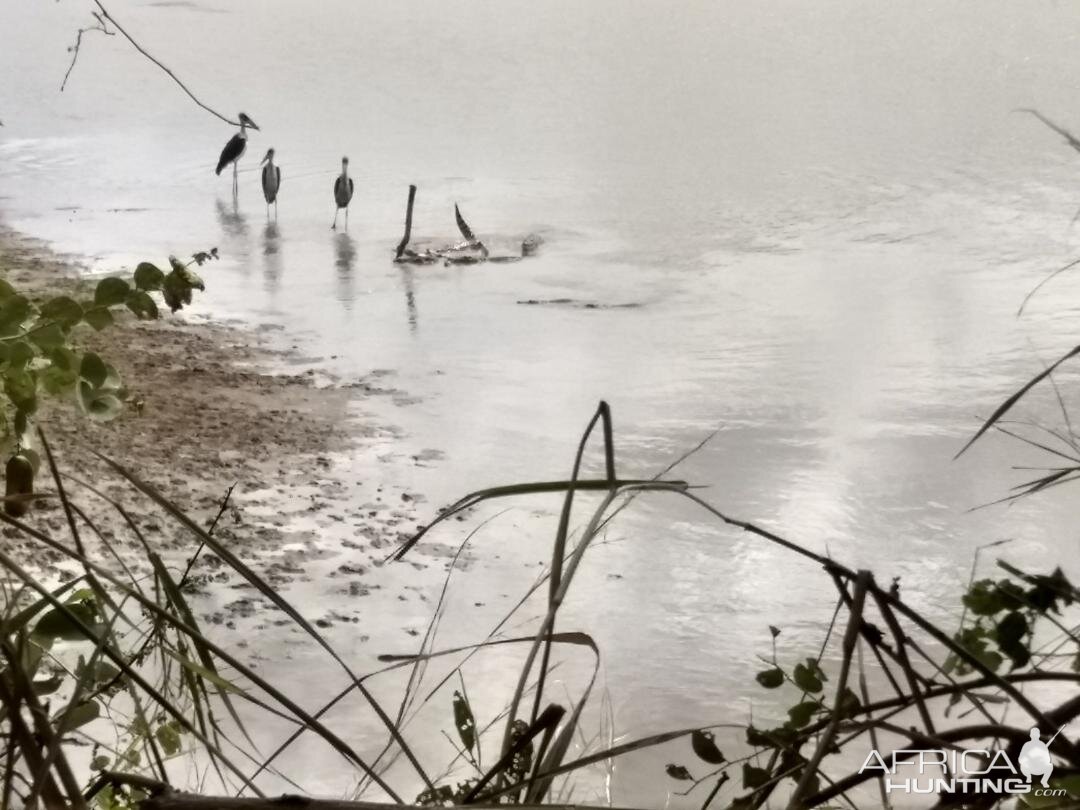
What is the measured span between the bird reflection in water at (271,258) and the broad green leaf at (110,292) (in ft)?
2.41

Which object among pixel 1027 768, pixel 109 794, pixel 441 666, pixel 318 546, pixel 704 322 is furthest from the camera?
pixel 704 322

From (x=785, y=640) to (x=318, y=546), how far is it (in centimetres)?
38

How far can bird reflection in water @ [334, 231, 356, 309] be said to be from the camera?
48.4 inches

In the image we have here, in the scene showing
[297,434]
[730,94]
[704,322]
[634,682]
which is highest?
[730,94]

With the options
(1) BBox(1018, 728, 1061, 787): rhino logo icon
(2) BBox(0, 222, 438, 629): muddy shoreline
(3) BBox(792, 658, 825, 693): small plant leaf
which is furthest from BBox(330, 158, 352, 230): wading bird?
(1) BBox(1018, 728, 1061, 787): rhino logo icon

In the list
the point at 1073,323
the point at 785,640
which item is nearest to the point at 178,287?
the point at 785,640

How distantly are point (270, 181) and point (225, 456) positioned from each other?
0.38 metres

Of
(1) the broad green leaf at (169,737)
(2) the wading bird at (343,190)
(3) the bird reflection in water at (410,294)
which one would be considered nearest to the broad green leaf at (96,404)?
(1) the broad green leaf at (169,737)

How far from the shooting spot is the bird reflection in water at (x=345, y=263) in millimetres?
1229

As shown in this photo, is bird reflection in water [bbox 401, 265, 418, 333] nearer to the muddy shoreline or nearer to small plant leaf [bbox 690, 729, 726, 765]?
the muddy shoreline

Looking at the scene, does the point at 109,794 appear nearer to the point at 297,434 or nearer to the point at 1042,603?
the point at 1042,603

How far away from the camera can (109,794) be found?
0.41 metres

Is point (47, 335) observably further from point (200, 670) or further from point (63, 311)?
point (200, 670)

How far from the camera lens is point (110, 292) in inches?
19.3
